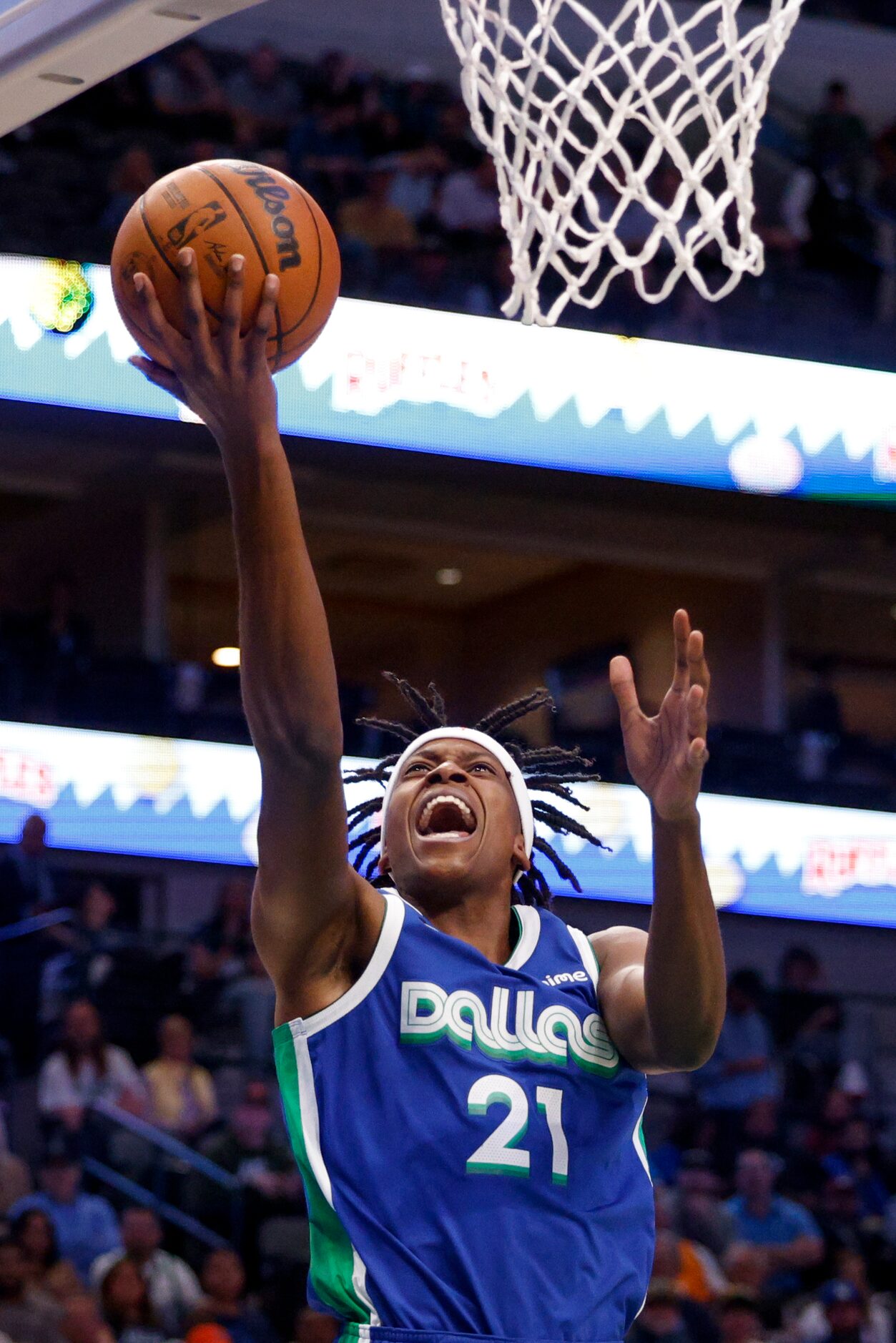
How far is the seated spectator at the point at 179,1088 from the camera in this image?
8.34m

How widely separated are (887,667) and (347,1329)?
12241 millimetres

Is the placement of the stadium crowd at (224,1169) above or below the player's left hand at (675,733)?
below

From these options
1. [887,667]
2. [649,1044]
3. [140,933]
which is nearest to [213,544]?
[140,933]

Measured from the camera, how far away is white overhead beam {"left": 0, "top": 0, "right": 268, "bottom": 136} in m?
2.84

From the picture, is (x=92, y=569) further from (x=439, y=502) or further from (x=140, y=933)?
(x=140, y=933)

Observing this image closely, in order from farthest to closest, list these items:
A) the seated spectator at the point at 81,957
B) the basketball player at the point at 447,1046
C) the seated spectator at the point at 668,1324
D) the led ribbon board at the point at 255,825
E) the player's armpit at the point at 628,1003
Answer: the led ribbon board at the point at 255,825 < the seated spectator at the point at 81,957 < the seated spectator at the point at 668,1324 < the player's armpit at the point at 628,1003 < the basketball player at the point at 447,1046

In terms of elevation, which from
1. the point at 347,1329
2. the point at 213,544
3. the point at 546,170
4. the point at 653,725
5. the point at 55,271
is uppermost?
the point at 55,271

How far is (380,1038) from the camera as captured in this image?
8.78ft

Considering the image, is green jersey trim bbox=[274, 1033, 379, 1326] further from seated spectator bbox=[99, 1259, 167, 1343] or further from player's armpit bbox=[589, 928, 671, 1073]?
seated spectator bbox=[99, 1259, 167, 1343]

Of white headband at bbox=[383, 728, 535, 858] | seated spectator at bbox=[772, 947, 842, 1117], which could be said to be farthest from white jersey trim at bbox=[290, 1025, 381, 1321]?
seated spectator at bbox=[772, 947, 842, 1117]

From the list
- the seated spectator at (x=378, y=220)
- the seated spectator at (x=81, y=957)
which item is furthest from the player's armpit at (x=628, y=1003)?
the seated spectator at (x=378, y=220)

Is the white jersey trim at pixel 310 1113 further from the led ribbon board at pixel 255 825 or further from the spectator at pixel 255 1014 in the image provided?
the led ribbon board at pixel 255 825

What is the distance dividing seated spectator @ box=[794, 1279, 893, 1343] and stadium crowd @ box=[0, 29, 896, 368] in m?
5.51

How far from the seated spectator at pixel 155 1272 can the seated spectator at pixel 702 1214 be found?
2300 millimetres
